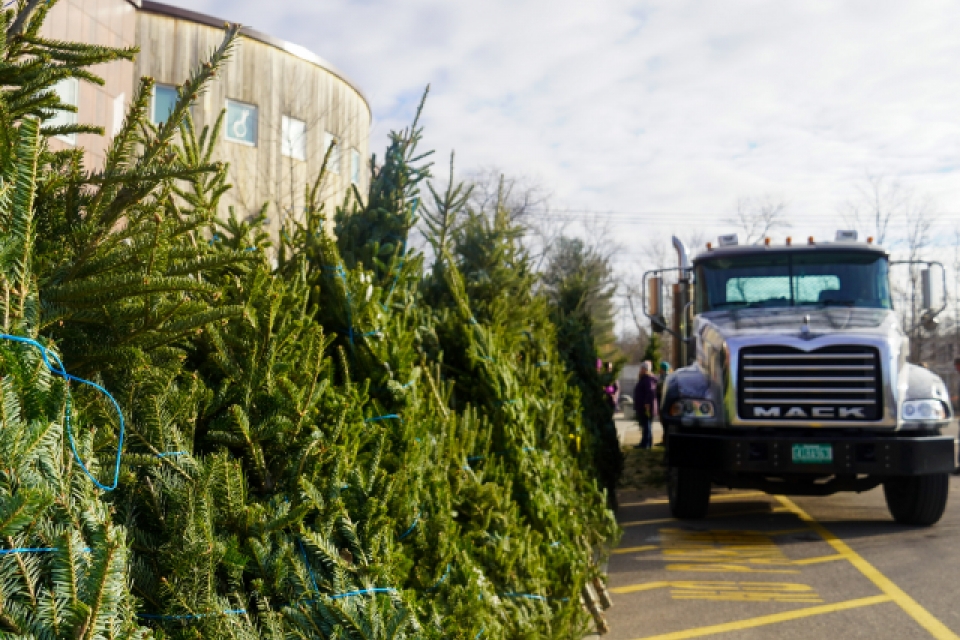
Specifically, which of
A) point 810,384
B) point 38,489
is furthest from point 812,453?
point 38,489

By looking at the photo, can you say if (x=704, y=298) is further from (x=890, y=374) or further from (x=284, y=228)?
(x=284, y=228)

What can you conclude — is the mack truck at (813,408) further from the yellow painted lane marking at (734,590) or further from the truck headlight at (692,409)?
the yellow painted lane marking at (734,590)

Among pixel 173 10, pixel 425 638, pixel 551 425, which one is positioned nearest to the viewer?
pixel 425 638

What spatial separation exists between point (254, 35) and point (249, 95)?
1492 millimetres

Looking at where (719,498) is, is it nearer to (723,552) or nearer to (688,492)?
(688,492)

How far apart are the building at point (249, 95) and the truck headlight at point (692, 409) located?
1100cm

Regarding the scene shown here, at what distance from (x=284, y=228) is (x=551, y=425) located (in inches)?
89.0

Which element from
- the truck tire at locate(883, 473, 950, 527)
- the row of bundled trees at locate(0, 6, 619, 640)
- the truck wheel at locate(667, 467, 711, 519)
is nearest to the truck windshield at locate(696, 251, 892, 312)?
the truck tire at locate(883, 473, 950, 527)

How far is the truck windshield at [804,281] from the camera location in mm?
8781

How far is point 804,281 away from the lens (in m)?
8.88

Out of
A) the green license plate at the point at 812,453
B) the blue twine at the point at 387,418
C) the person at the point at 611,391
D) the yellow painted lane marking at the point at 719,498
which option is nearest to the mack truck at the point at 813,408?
the green license plate at the point at 812,453

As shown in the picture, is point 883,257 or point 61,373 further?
point 883,257

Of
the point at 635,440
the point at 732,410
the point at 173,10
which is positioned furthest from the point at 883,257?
the point at 173,10

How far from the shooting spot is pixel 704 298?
936 cm
